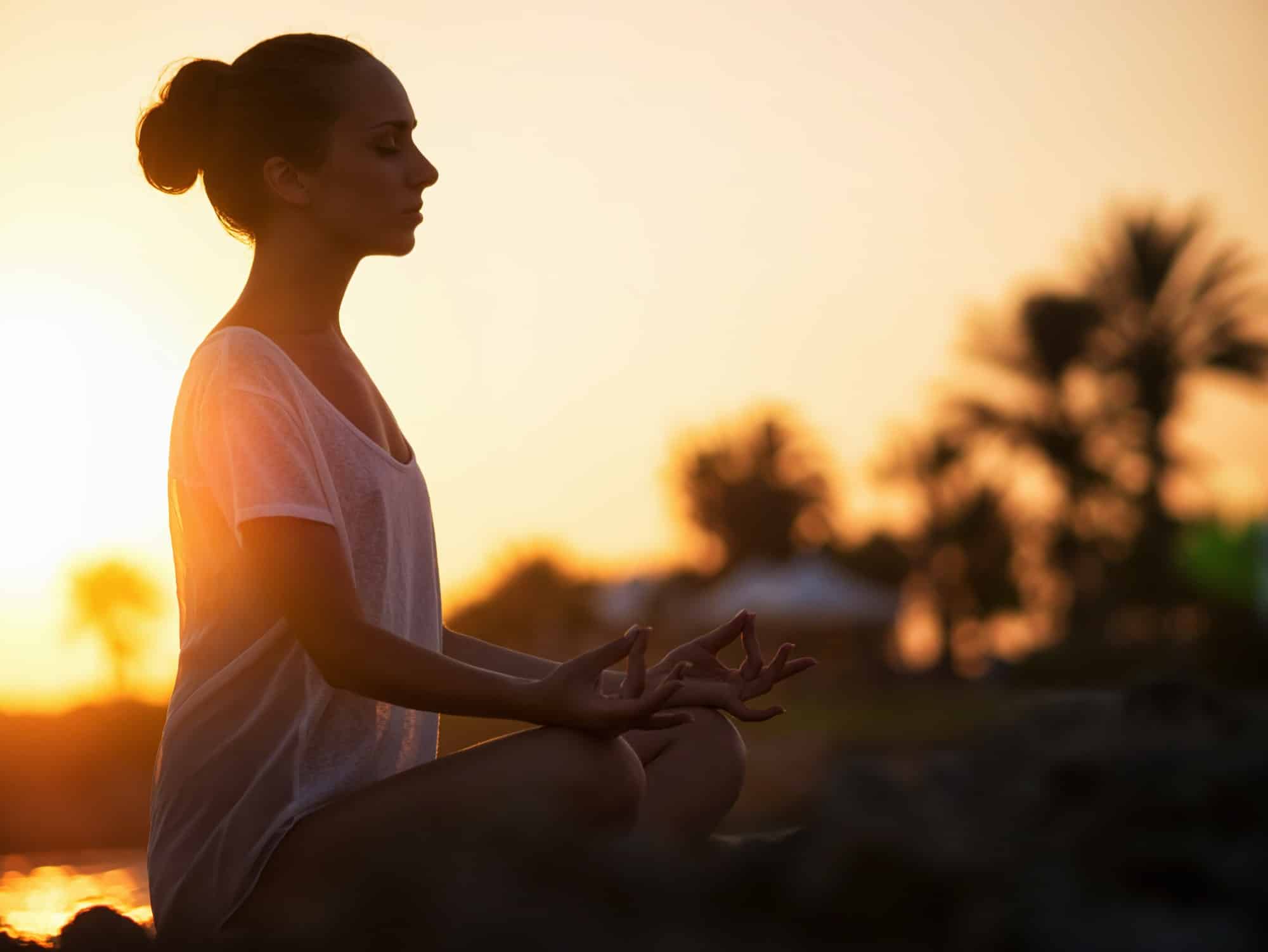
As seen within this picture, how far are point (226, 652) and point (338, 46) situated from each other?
1055 mm

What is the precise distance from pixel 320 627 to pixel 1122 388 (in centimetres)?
3137

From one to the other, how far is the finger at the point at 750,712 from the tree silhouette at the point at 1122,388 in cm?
2908

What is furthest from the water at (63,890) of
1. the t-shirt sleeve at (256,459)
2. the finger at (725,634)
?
the finger at (725,634)

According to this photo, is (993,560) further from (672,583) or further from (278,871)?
(278,871)

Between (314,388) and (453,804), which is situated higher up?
(314,388)

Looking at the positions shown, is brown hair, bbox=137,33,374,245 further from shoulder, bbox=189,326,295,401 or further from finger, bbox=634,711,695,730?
finger, bbox=634,711,695,730

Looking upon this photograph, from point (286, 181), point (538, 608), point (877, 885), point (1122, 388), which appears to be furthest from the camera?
point (538, 608)

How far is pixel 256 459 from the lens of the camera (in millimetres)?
2201

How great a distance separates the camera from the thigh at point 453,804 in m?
2.22

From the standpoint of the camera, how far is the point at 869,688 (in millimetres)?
35844

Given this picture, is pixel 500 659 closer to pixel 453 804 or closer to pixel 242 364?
pixel 453 804

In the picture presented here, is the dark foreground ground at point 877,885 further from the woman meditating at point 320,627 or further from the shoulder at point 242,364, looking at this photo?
the shoulder at point 242,364

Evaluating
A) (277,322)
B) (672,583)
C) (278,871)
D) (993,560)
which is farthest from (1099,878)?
(672,583)

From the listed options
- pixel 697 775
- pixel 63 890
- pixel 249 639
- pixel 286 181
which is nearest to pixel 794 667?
pixel 697 775
